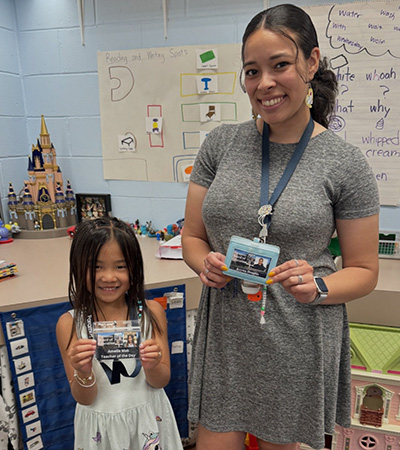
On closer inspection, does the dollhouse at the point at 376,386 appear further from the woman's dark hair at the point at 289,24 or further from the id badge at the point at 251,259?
the woman's dark hair at the point at 289,24

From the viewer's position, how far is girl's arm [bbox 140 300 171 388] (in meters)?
0.97

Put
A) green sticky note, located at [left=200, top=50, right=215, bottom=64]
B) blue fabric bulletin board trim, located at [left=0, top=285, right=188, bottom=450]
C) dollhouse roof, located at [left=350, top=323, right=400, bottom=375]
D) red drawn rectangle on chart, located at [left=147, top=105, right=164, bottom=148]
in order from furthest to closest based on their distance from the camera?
red drawn rectangle on chart, located at [left=147, top=105, right=164, bottom=148] → green sticky note, located at [left=200, top=50, right=215, bottom=64] → dollhouse roof, located at [left=350, top=323, right=400, bottom=375] → blue fabric bulletin board trim, located at [left=0, top=285, right=188, bottom=450]

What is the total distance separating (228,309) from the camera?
1.00 metres

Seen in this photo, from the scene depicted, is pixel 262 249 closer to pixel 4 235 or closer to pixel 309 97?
pixel 309 97

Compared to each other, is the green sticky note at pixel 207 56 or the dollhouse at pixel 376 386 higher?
the green sticky note at pixel 207 56

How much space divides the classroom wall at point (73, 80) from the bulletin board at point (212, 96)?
0.21 ft

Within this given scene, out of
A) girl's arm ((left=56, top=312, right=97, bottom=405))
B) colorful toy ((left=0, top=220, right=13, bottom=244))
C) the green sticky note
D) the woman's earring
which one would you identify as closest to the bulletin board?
the green sticky note

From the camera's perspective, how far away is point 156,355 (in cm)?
98

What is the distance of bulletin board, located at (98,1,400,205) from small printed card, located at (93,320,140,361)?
124cm

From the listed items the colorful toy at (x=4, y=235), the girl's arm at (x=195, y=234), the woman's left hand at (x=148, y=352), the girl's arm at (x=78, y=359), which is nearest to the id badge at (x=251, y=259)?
the girl's arm at (x=195, y=234)

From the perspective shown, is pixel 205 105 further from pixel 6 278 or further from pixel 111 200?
pixel 6 278

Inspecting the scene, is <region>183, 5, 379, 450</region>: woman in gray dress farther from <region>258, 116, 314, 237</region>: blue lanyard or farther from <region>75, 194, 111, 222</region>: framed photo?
<region>75, 194, 111, 222</region>: framed photo

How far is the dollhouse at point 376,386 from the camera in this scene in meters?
1.54

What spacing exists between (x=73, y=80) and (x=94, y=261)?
1483 mm
